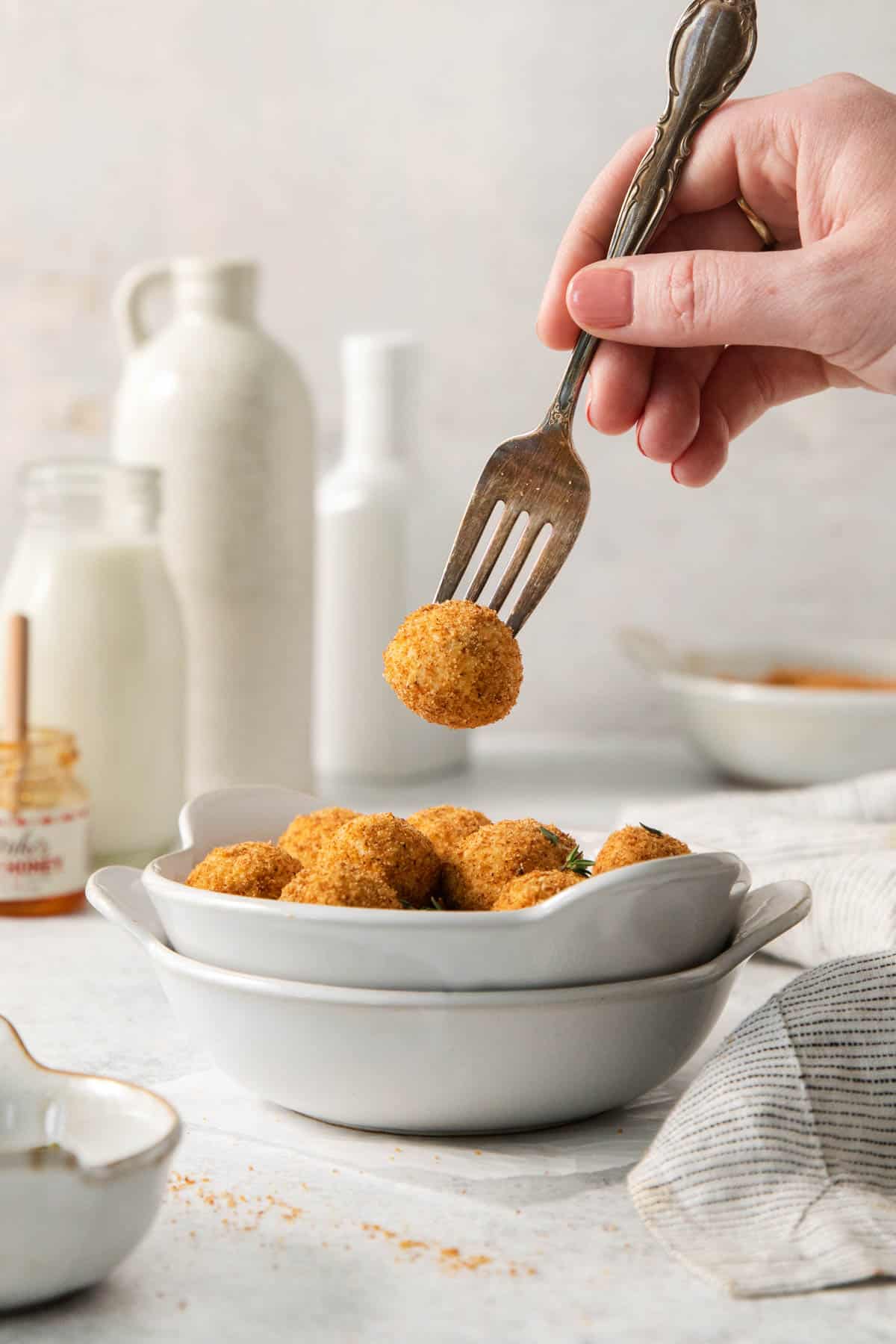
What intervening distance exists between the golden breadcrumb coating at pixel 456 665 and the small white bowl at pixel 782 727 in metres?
0.92

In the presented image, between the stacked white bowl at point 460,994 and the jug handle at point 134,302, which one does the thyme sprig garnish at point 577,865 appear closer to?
the stacked white bowl at point 460,994

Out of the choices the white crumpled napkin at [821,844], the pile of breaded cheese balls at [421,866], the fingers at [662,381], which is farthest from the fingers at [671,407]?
the pile of breaded cheese balls at [421,866]

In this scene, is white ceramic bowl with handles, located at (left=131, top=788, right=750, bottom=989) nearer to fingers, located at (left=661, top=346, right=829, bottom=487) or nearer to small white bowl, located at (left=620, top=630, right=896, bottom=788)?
fingers, located at (left=661, top=346, right=829, bottom=487)

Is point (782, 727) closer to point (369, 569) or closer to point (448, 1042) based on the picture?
point (369, 569)

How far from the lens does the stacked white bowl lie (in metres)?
0.79

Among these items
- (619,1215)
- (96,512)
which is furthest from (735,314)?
(96,512)

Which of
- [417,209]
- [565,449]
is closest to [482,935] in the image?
[565,449]

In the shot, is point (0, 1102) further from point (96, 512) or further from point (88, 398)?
point (88, 398)

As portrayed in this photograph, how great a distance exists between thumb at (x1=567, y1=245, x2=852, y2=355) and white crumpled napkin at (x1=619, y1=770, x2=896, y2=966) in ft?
1.11

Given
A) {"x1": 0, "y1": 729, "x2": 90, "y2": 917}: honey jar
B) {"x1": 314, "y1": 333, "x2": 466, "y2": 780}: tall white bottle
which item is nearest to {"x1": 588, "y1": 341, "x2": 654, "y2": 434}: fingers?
{"x1": 0, "y1": 729, "x2": 90, "y2": 917}: honey jar

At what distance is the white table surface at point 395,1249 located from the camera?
0.66 metres

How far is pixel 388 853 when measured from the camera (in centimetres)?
87

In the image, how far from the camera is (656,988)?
0.83 m

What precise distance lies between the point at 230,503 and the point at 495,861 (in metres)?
0.87
